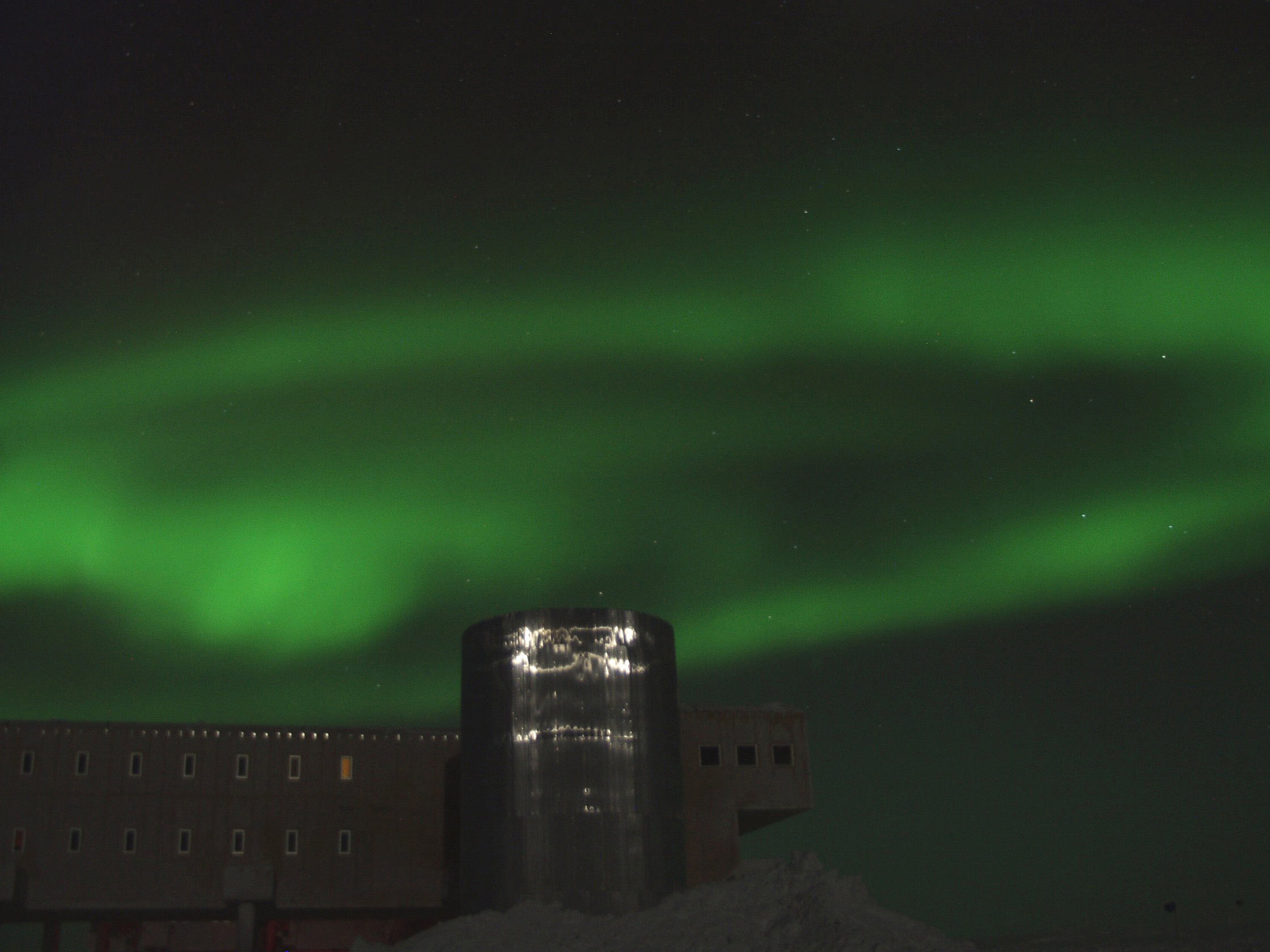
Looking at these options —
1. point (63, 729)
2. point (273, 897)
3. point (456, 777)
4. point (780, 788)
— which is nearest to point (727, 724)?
point (780, 788)

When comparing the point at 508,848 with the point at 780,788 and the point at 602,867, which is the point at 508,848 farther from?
the point at 780,788

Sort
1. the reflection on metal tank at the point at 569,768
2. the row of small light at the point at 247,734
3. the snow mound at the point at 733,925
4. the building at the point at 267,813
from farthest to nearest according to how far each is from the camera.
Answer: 1. the row of small light at the point at 247,734
2. the building at the point at 267,813
3. the reflection on metal tank at the point at 569,768
4. the snow mound at the point at 733,925

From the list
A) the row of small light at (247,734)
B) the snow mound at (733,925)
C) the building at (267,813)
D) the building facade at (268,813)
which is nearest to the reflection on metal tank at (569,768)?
the snow mound at (733,925)

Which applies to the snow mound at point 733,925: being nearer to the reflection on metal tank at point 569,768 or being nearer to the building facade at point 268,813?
the reflection on metal tank at point 569,768

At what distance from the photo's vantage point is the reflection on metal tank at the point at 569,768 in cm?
3753

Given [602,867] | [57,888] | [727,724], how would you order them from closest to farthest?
[602,867], [57,888], [727,724]

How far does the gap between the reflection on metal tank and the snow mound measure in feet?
3.50

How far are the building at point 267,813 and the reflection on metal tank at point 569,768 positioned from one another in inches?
265

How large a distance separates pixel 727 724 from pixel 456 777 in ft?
37.8

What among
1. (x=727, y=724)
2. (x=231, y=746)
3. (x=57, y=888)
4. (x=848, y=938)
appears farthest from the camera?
(x=727, y=724)

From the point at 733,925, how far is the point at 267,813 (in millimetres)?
22897

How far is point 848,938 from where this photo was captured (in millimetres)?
30219

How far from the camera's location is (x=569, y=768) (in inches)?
1501

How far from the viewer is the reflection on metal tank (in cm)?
3753
